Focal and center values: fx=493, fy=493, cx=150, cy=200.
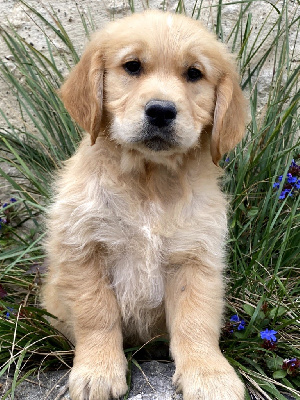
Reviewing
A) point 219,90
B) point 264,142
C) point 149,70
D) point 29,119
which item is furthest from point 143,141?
point 29,119

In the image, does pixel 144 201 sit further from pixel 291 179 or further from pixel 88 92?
pixel 291 179

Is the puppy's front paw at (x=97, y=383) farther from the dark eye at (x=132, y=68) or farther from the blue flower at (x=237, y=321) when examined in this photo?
the dark eye at (x=132, y=68)

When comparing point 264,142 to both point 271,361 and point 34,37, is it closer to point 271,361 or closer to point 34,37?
point 271,361

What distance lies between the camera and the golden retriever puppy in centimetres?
200

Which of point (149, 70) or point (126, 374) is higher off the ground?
point (149, 70)

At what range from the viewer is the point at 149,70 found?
209 cm

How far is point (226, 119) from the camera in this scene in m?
2.24

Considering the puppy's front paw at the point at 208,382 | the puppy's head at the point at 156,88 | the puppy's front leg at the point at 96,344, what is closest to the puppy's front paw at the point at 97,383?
the puppy's front leg at the point at 96,344

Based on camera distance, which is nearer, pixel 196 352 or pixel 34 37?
pixel 196 352

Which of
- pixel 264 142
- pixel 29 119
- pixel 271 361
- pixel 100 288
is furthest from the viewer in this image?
pixel 29 119

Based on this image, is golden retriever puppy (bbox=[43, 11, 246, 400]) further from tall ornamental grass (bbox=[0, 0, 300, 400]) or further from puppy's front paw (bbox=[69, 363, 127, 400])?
tall ornamental grass (bbox=[0, 0, 300, 400])

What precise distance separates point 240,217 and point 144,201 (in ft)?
3.89

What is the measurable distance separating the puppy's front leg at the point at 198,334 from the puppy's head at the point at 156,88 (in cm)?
54

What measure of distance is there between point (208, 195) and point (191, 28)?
745 mm
